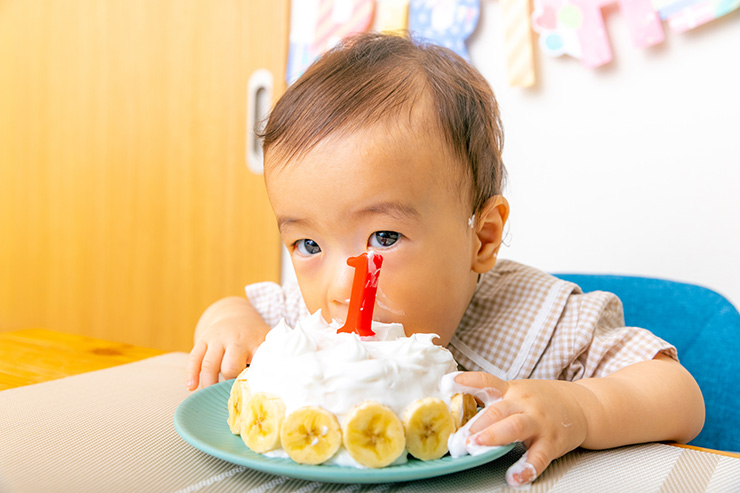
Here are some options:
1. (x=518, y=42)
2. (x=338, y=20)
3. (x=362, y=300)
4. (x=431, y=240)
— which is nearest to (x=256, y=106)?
(x=338, y=20)

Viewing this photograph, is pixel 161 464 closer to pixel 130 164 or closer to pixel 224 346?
pixel 224 346

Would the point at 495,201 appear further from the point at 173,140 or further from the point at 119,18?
the point at 119,18

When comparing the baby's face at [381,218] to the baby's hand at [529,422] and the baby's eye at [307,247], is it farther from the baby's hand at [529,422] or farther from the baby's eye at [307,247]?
the baby's hand at [529,422]

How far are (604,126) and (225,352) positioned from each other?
122 cm

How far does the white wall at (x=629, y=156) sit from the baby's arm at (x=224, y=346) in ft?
3.35

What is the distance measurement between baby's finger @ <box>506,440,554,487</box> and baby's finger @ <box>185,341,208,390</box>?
45 centimetres

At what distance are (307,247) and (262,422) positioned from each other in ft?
1.14

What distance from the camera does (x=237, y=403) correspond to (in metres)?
0.59

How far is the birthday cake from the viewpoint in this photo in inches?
19.9

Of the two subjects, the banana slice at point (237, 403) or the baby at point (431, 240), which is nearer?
the banana slice at point (237, 403)

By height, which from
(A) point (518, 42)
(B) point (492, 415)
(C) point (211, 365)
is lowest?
(C) point (211, 365)

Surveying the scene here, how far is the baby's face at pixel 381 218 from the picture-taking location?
77 cm

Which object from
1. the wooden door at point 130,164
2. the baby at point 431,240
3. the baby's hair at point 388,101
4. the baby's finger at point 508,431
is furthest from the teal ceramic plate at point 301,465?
the wooden door at point 130,164

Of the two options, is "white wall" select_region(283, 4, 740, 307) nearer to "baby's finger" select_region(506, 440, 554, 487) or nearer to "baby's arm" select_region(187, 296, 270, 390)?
"baby's arm" select_region(187, 296, 270, 390)
